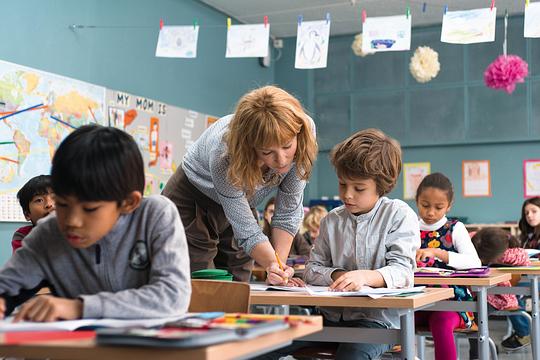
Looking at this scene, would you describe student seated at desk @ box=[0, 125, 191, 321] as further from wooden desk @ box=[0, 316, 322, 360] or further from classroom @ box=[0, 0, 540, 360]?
wooden desk @ box=[0, 316, 322, 360]

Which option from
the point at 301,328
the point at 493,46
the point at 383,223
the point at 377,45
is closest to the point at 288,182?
the point at 383,223

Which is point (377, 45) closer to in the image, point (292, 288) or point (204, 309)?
point (292, 288)

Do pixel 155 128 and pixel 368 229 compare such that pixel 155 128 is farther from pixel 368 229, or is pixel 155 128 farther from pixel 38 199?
pixel 368 229

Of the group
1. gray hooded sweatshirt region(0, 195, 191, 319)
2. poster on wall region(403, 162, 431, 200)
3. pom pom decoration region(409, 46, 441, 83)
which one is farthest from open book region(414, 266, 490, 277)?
poster on wall region(403, 162, 431, 200)

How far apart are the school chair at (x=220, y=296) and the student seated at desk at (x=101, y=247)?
0.77ft

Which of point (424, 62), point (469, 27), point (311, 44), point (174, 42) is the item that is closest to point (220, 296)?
point (469, 27)

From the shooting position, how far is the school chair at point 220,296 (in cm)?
151

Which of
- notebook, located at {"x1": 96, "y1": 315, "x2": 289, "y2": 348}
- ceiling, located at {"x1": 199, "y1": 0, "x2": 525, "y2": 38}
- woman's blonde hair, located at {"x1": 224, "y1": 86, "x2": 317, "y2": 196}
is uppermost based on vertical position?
ceiling, located at {"x1": 199, "y1": 0, "x2": 525, "y2": 38}

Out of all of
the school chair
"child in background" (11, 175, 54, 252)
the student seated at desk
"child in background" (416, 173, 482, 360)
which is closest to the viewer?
the student seated at desk

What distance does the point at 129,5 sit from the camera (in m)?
6.43

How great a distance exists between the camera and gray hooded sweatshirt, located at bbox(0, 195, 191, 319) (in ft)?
4.21

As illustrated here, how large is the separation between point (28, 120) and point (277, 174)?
11.2 ft

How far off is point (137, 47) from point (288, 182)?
447cm

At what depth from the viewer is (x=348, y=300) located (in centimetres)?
170
